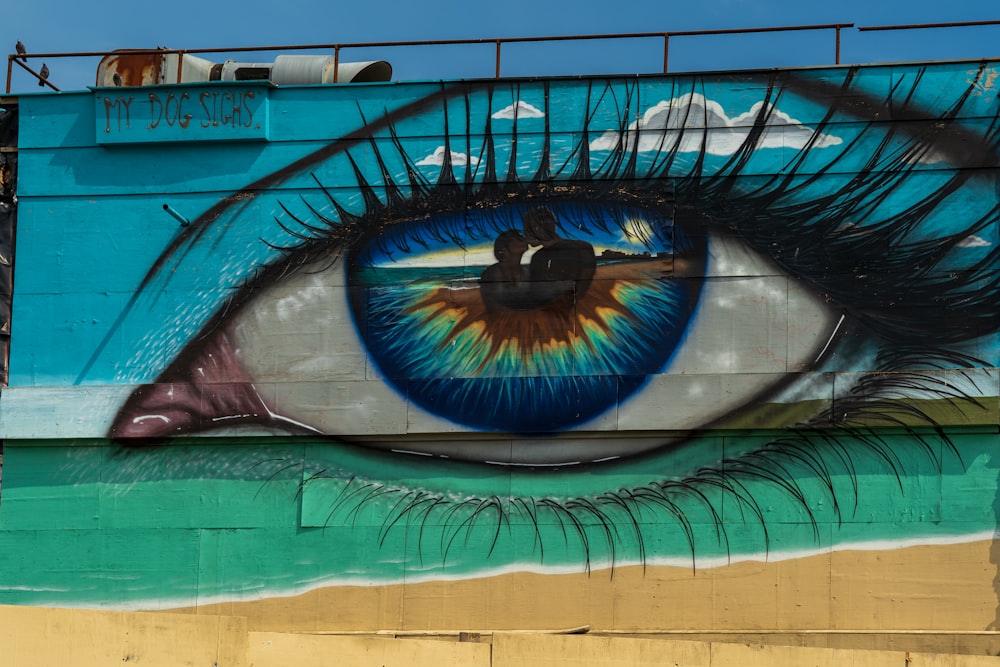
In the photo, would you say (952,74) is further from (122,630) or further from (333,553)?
(122,630)

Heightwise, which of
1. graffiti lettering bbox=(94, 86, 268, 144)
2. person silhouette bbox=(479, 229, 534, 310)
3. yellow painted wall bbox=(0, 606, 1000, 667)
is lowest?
yellow painted wall bbox=(0, 606, 1000, 667)

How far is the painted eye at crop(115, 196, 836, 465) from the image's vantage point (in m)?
14.7

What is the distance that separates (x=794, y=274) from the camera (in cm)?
1473

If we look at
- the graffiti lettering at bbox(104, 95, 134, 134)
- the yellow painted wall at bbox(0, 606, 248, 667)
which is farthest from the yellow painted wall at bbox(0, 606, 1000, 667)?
the graffiti lettering at bbox(104, 95, 134, 134)

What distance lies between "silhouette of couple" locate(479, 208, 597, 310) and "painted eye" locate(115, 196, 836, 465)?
15mm

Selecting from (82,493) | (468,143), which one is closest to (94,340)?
(82,493)

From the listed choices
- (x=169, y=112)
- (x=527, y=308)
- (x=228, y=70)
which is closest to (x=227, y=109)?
(x=169, y=112)

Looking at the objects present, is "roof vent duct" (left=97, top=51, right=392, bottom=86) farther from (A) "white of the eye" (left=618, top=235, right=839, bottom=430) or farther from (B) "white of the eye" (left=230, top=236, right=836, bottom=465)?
(A) "white of the eye" (left=618, top=235, right=839, bottom=430)

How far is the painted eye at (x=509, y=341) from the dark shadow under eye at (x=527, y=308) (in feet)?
0.05

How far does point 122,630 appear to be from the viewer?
11727 millimetres

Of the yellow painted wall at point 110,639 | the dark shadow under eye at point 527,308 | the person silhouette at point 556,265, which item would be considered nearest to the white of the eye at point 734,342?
the dark shadow under eye at point 527,308

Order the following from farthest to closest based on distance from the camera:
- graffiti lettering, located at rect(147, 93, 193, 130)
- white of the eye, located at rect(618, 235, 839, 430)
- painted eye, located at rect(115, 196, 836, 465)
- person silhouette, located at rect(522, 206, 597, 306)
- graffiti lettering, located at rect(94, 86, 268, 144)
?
graffiti lettering, located at rect(147, 93, 193, 130), graffiti lettering, located at rect(94, 86, 268, 144), person silhouette, located at rect(522, 206, 597, 306), painted eye, located at rect(115, 196, 836, 465), white of the eye, located at rect(618, 235, 839, 430)

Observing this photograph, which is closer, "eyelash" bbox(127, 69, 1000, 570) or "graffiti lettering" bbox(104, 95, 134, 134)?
"eyelash" bbox(127, 69, 1000, 570)

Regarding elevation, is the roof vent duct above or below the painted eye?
above
